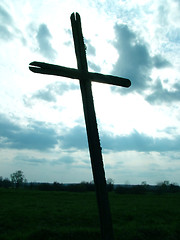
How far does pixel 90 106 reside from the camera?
11.3 feet

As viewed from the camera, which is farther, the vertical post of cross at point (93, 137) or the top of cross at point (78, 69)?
the top of cross at point (78, 69)

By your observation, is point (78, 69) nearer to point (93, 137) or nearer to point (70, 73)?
point (70, 73)

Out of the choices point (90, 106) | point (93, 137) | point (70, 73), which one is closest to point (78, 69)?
point (70, 73)

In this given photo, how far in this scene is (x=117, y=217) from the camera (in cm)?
1656

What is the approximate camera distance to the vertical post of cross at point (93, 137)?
3.13m

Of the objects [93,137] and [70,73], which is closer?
[93,137]

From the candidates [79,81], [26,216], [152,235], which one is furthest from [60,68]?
[26,216]

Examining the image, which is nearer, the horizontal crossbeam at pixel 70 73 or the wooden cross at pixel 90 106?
the wooden cross at pixel 90 106

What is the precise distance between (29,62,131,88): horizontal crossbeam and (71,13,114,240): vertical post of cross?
8cm

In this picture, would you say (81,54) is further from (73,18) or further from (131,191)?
(131,191)

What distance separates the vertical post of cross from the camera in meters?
3.13

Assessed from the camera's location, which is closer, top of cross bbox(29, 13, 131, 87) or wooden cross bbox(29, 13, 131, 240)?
wooden cross bbox(29, 13, 131, 240)

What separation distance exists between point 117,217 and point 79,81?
51.5 ft

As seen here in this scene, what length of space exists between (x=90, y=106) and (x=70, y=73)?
679mm
